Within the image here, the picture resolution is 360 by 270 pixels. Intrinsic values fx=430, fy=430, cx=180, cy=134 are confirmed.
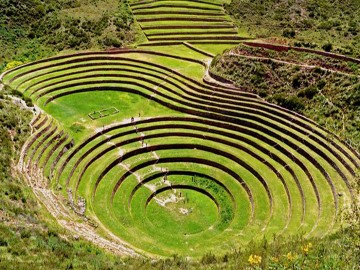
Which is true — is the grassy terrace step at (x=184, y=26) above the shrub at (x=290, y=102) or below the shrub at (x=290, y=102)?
above

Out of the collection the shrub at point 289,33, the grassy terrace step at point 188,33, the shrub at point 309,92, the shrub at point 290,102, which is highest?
the shrub at point 289,33

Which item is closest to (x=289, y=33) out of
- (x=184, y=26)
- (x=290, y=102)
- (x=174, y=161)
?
(x=184, y=26)

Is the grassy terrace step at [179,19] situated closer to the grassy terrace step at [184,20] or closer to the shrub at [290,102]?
the grassy terrace step at [184,20]

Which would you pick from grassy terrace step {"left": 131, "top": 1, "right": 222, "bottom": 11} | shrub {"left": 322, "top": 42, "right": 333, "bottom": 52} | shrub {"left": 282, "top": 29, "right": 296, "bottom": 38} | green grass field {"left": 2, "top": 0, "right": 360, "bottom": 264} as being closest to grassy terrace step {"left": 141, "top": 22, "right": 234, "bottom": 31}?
grassy terrace step {"left": 131, "top": 1, "right": 222, "bottom": 11}

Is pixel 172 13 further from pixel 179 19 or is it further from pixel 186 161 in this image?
pixel 186 161

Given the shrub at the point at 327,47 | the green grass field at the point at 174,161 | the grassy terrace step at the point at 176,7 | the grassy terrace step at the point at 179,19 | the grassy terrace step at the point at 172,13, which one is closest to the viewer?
the green grass field at the point at 174,161

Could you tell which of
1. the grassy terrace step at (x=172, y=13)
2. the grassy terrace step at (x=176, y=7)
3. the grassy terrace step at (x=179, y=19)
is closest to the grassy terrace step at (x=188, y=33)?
the grassy terrace step at (x=179, y=19)

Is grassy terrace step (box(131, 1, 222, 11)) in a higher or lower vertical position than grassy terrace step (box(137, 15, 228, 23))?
higher

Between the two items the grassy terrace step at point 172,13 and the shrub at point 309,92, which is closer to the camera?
the shrub at point 309,92

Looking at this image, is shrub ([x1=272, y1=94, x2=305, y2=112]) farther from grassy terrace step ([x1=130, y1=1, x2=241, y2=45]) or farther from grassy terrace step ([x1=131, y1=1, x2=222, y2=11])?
grassy terrace step ([x1=131, y1=1, x2=222, y2=11])
